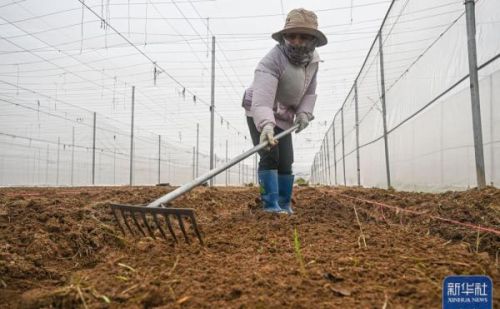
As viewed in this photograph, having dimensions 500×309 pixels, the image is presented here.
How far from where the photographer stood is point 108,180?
21828 millimetres

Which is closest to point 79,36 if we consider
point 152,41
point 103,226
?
point 152,41

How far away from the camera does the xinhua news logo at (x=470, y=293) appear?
977mm

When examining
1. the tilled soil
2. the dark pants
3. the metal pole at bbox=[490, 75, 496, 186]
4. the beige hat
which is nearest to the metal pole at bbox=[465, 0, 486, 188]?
the metal pole at bbox=[490, 75, 496, 186]

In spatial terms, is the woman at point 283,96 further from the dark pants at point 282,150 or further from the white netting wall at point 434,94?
the white netting wall at point 434,94

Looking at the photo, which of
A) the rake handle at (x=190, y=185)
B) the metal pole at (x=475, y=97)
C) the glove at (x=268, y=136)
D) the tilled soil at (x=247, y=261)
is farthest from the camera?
the metal pole at (x=475, y=97)

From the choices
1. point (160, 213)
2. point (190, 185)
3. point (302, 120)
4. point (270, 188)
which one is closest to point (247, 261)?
point (160, 213)

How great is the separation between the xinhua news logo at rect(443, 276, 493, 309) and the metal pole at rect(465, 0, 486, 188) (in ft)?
9.10

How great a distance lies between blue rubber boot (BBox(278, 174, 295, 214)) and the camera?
3.58 m

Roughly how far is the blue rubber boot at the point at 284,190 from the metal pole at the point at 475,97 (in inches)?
61.9

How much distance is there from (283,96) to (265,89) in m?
0.34

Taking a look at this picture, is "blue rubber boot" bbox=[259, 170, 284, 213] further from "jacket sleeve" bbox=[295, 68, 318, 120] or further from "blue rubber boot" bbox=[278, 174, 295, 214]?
"jacket sleeve" bbox=[295, 68, 318, 120]

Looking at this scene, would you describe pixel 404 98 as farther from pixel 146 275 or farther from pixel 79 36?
pixel 79 36

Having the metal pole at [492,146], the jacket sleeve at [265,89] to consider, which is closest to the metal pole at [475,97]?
the metal pole at [492,146]

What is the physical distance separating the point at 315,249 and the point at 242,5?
37.0ft
